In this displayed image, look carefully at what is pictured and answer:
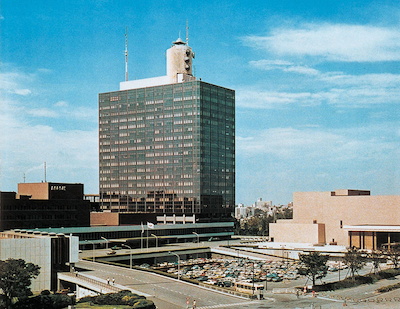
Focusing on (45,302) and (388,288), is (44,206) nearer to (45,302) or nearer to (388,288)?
(45,302)

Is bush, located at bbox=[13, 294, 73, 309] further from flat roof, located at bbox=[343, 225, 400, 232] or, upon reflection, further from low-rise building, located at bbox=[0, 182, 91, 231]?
flat roof, located at bbox=[343, 225, 400, 232]

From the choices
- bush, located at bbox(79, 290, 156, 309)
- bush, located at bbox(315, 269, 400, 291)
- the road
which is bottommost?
bush, located at bbox(315, 269, 400, 291)

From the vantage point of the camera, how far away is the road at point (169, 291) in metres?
97.8

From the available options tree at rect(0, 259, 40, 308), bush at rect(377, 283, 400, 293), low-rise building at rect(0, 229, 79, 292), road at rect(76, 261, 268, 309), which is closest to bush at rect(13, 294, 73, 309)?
tree at rect(0, 259, 40, 308)

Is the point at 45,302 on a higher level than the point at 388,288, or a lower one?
higher

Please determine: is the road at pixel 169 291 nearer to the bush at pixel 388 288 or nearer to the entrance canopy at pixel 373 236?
the bush at pixel 388 288

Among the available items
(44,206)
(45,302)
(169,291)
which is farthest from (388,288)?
(44,206)

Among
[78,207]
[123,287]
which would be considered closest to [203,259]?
[78,207]

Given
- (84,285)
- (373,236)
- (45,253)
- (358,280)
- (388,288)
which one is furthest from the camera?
(373,236)

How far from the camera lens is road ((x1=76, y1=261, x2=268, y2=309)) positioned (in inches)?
3851

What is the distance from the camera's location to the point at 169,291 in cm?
10775

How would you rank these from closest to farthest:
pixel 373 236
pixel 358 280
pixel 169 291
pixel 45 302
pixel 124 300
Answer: pixel 45 302
pixel 124 300
pixel 169 291
pixel 358 280
pixel 373 236

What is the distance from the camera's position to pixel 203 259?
184 meters

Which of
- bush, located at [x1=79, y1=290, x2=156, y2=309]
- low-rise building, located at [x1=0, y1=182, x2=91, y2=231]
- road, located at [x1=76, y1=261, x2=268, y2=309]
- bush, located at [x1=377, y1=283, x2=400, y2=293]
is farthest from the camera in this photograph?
low-rise building, located at [x1=0, y1=182, x2=91, y2=231]
